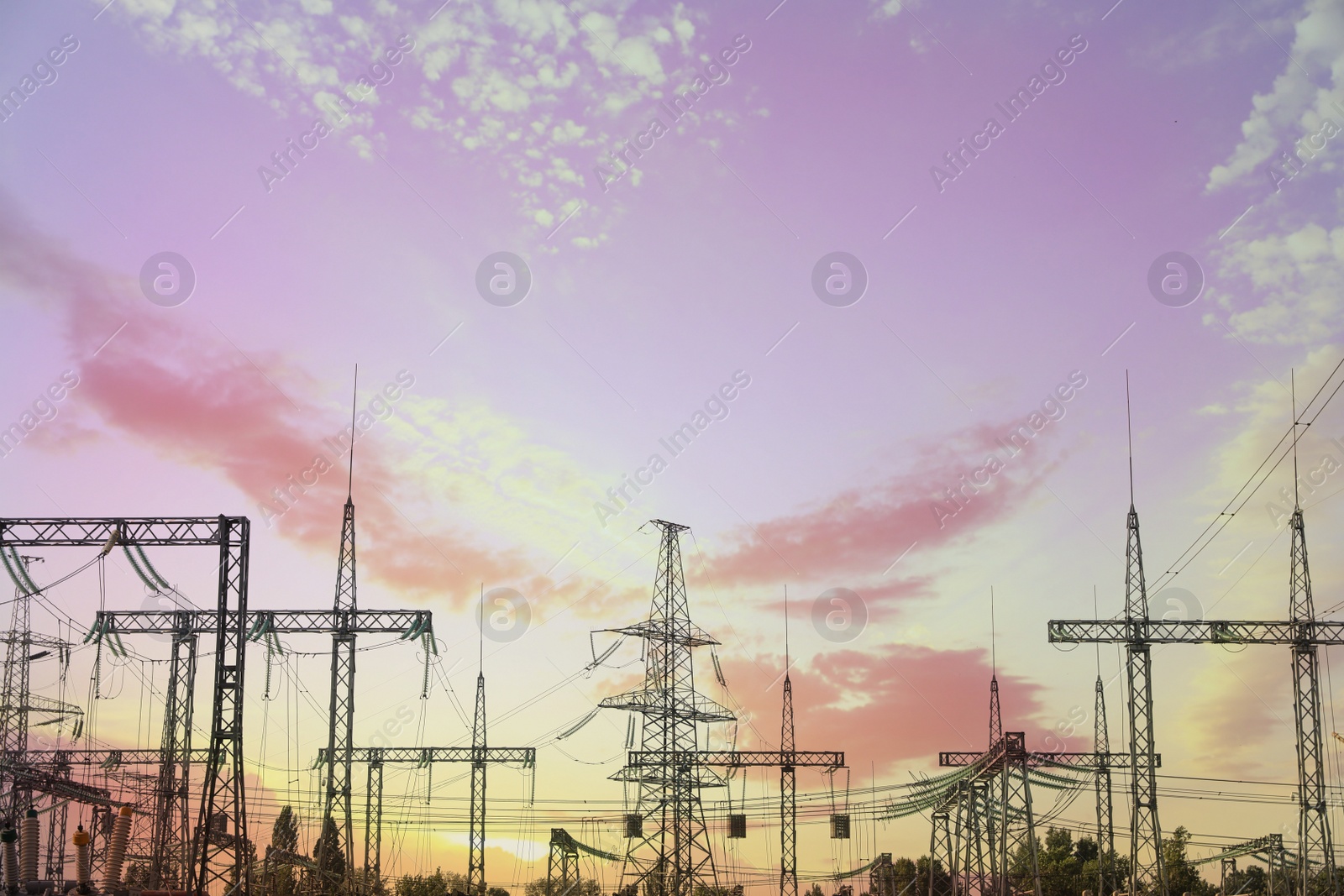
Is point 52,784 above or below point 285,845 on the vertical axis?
above

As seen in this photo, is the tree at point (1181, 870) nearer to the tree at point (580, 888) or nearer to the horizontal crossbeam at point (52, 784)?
the tree at point (580, 888)

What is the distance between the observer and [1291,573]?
51219mm

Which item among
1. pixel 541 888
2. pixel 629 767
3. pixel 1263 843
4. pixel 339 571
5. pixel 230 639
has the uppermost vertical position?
pixel 339 571

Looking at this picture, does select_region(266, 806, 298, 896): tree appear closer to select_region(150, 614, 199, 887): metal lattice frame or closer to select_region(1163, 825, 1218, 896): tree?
select_region(150, 614, 199, 887): metal lattice frame

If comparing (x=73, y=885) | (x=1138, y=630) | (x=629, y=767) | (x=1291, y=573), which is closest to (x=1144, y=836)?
(x=1138, y=630)

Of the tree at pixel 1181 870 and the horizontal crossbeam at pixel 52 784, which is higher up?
the horizontal crossbeam at pixel 52 784

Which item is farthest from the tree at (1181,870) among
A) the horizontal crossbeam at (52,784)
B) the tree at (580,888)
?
the horizontal crossbeam at (52,784)

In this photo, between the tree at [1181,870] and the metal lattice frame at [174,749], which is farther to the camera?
the tree at [1181,870]

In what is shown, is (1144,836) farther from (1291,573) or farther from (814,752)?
(814,752)

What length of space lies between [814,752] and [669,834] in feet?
42.0

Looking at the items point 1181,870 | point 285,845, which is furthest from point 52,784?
point 1181,870

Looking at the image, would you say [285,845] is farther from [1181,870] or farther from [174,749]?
[1181,870]

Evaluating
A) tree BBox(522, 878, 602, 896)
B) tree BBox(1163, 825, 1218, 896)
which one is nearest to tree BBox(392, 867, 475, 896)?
tree BBox(522, 878, 602, 896)

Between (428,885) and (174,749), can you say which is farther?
(428,885)
